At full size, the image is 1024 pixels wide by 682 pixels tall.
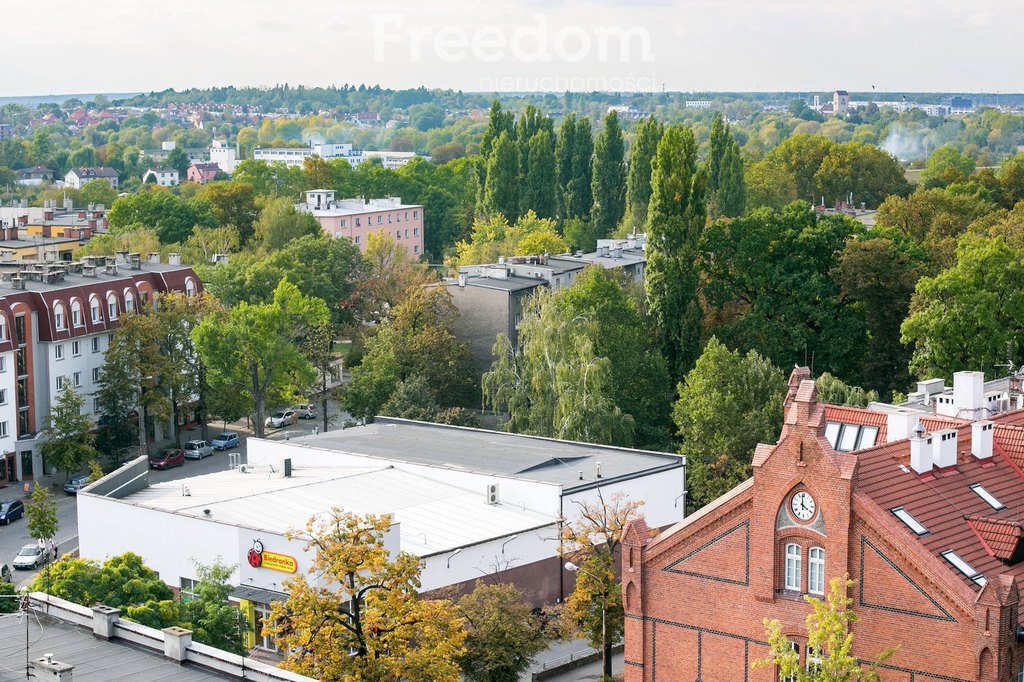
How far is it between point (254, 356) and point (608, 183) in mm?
56235

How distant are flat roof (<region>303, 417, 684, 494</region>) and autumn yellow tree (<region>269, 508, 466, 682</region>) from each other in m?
18.6

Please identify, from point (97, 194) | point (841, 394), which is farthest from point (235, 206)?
point (841, 394)

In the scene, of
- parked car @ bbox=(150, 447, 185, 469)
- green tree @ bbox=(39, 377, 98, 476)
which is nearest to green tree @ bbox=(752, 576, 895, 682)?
green tree @ bbox=(39, 377, 98, 476)

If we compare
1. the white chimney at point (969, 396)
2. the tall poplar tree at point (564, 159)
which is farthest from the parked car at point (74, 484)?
the tall poplar tree at point (564, 159)

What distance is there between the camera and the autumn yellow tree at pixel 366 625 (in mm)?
36594

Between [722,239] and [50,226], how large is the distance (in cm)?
6169

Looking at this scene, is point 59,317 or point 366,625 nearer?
point 366,625

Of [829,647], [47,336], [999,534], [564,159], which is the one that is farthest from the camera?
[564,159]

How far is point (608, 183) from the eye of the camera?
131125mm

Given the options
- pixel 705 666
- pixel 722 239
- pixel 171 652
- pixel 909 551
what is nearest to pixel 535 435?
pixel 722 239

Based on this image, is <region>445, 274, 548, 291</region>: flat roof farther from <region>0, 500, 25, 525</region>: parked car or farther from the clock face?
the clock face

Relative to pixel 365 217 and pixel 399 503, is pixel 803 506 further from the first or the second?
pixel 365 217

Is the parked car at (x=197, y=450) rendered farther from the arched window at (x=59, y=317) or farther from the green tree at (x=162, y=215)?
the green tree at (x=162, y=215)

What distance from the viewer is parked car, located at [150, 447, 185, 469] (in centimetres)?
7888
